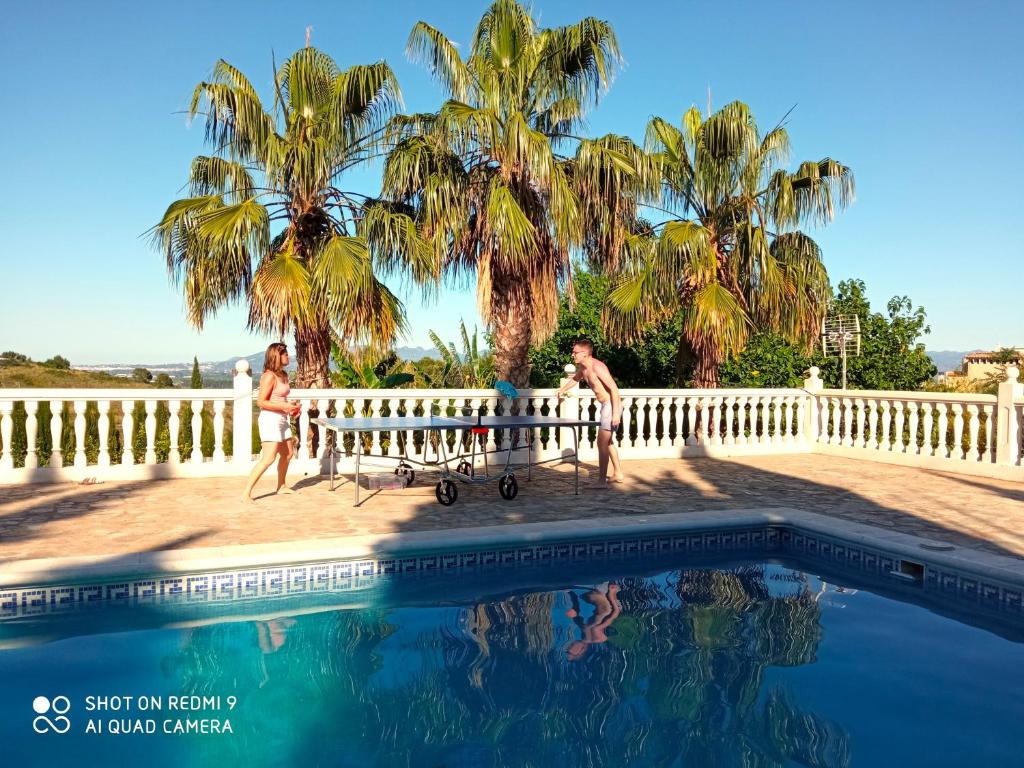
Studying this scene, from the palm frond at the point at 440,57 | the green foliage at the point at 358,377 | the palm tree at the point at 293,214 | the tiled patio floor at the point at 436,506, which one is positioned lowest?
the tiled patio floor at the point at 436,506

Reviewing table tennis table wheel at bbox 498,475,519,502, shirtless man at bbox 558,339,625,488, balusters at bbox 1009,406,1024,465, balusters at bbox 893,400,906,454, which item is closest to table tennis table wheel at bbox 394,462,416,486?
table tennis table wheel at bbox 498,475,519,502

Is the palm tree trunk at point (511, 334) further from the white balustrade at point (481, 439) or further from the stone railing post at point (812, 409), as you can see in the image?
the stone railing post at point (812, 409)

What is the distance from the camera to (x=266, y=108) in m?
11.2

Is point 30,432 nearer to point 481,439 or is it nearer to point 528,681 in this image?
point 481,439

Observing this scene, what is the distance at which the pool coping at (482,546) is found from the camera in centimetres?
522

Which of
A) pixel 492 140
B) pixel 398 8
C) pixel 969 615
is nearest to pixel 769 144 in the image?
pixel 492 140

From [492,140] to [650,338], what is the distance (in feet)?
31.6

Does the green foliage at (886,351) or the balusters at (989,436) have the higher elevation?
the green foliage at (886,351)

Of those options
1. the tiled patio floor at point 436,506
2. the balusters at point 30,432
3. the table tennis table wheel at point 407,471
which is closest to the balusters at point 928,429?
the tiled patio floor at point 436,506

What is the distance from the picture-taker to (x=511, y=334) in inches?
487

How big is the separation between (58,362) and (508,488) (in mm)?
59265

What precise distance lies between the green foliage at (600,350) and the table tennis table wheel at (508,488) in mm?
10689

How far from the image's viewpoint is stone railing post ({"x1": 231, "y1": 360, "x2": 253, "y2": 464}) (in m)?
10.4

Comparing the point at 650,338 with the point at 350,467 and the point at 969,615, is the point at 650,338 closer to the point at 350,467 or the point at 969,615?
the point at 350,467
